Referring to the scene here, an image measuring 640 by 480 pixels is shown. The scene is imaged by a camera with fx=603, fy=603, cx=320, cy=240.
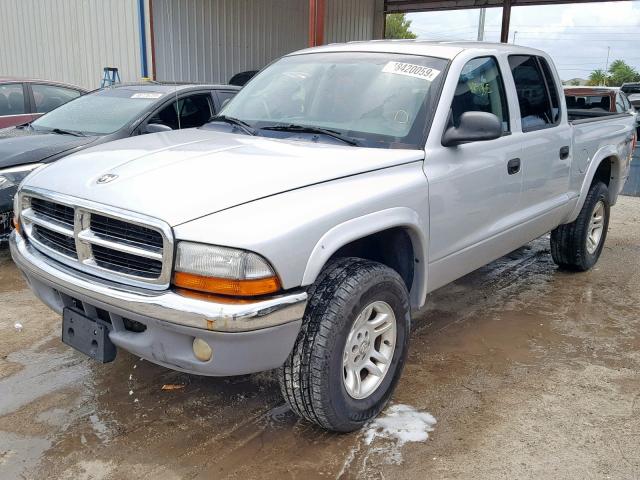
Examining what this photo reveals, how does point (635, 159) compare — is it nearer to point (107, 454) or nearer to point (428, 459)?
point (428, 459)

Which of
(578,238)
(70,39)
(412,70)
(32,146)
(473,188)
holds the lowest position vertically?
(578,238)

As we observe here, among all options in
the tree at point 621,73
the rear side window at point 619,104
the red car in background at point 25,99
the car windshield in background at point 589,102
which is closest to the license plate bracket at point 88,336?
the red car in background at point 25,99

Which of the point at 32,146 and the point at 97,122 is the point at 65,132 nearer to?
the point at 97,122

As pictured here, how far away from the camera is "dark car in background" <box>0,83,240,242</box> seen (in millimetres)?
5227

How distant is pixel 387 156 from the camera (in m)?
3.06

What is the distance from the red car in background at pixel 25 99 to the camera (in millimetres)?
7730

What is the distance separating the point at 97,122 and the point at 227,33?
27.2ft

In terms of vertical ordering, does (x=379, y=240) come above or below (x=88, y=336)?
above

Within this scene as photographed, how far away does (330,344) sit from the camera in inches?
102

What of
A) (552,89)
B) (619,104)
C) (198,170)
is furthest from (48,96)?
(619,104)

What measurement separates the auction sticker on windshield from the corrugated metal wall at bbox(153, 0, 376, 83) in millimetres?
9229

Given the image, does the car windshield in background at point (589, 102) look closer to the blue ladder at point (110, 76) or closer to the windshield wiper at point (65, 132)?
the windshield wiper at point (65, 132)

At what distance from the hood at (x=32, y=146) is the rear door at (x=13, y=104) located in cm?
210

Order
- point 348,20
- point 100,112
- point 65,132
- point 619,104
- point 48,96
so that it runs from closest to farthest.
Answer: point 65,132 < point 100,112 < point 48,96 < point 619,104 < point 348,20
